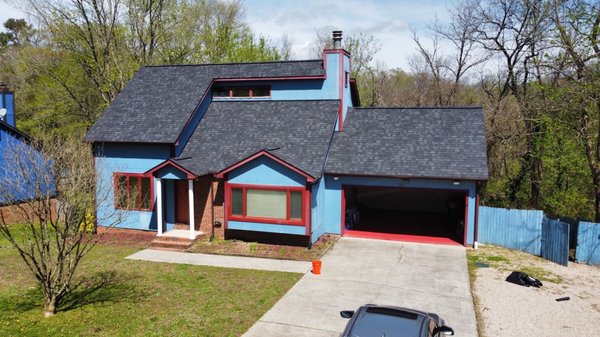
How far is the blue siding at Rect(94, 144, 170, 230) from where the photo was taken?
21.0m

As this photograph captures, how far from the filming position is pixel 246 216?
1911cm

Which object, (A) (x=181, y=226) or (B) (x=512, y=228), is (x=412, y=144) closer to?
(B) (x=512, y=228)

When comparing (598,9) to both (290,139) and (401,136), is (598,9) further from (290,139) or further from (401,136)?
(290,139)

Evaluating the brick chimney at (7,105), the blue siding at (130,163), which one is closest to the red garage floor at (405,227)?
the blue siding at (130,163)

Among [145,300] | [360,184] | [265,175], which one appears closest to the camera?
[145,300]

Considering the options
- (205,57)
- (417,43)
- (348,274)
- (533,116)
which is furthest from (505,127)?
(205,57)

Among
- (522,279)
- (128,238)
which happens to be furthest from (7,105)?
(522,279)

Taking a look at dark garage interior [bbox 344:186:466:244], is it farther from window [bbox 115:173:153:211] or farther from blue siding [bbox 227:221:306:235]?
window [bbox 115:173:153:211]

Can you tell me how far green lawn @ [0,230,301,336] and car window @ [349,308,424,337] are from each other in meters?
4.18

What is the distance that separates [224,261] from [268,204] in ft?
9.70

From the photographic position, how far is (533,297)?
45.5 ft

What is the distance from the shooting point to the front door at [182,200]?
2130 centimetres

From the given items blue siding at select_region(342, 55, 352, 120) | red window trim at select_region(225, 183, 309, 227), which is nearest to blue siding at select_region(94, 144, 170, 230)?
red window trim at select_region(225, 183, 309, 227)

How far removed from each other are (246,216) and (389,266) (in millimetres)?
6189
